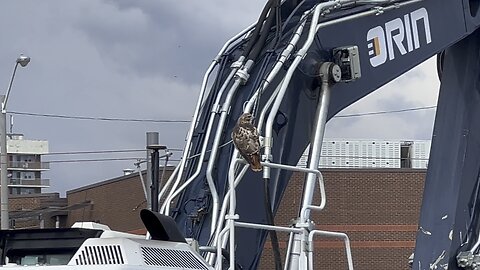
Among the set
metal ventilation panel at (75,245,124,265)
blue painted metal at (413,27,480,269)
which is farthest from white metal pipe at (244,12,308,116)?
blue painted metal at (413,27,480,269)

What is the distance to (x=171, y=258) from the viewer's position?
475 cm

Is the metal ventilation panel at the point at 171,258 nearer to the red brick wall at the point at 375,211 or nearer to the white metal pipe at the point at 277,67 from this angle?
the white metal pipe at the point at 277,67

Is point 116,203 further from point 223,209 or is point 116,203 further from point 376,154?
point 223,209

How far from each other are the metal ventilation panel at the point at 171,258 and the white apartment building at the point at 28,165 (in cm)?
11442

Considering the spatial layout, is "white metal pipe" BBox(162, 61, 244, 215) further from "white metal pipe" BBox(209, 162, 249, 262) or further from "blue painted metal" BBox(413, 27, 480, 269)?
"blue painted metal" BBox(413, 27, 480, 269)

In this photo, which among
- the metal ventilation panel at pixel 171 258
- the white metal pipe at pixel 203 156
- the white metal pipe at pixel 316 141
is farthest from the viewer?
the white metal pipe at pixel 203 156

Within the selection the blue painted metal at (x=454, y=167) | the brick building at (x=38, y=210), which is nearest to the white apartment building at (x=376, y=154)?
the brick building at (x=38, y=210)

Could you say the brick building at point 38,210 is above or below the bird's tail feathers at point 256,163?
below

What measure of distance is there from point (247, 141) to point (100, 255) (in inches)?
44.3

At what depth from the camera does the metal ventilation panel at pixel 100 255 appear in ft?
14.3

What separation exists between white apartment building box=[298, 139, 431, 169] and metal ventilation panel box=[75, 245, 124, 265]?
33.1 meters

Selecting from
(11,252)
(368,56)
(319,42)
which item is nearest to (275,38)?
(319,42)

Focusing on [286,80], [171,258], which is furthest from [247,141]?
A: [286,80]

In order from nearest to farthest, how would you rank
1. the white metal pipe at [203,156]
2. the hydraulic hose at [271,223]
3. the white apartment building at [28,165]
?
the hydraulic hose at [271,223]
the white metal pipe at [203,156]
the white apartment building at [28,165]
